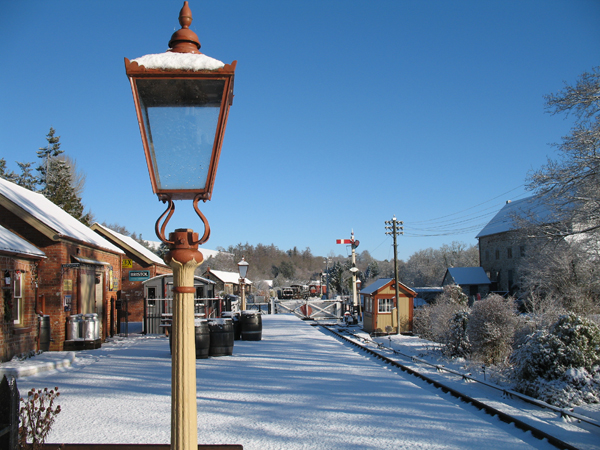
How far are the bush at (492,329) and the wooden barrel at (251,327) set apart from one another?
26.8 ft

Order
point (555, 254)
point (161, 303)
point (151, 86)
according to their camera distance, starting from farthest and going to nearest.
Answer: point (555, 254)
point (161, 303)
point (151, 86)

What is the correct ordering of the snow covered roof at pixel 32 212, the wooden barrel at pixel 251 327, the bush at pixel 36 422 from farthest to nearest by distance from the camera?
the wooden barrel at pixel 251 327, the snow covered roof at pixel 32 212, the bush at pixel 36 422

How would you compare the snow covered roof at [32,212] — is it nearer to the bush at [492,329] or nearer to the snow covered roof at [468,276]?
the bush at [492,329]

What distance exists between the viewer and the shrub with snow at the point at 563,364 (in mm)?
9109

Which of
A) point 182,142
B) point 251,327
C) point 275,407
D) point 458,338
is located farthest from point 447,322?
point 182,142

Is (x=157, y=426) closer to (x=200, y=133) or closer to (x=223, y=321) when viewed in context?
(x=200, y=133)

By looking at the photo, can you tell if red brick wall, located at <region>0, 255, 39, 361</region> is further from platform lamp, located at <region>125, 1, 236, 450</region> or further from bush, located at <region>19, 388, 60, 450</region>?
platform lamp, located at <region>125, 1, 236, 450</region>

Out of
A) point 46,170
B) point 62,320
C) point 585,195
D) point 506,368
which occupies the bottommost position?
point 506,368

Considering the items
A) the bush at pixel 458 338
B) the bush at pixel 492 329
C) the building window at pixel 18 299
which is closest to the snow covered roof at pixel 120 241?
the building window at pixel 18 299

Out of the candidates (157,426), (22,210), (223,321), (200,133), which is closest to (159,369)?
(223,321)

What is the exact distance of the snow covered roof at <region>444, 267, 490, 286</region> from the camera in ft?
172

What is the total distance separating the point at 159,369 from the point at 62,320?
5363mm

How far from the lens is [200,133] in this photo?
2.66 meters

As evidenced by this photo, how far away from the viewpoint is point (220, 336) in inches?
532
